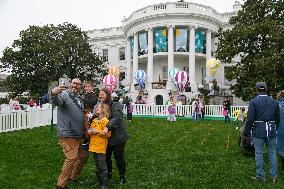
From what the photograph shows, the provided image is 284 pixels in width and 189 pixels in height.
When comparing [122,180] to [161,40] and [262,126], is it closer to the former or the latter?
[262,126]

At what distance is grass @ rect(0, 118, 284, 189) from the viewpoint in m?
7.03

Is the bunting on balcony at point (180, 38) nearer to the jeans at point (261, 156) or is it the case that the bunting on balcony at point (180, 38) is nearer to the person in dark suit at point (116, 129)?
the jeans at point (261, 156)

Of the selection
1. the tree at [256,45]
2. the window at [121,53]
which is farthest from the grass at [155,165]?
the window at [121,53]

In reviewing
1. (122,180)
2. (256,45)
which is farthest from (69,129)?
(256,45)

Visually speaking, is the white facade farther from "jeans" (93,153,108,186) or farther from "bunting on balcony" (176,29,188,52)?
"jeans" (93,153,108,186)

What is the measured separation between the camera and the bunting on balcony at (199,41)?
127ft

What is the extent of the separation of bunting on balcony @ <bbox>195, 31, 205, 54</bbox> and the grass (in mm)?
26969

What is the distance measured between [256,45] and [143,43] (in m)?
16.5

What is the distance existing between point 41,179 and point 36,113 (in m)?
11.7

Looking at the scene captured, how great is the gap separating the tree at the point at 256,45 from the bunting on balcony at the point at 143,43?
1401cm

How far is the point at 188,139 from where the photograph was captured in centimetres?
1337

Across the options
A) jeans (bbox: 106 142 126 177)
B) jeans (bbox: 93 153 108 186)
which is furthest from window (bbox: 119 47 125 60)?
jeans (bbox: 93 153 108 186)

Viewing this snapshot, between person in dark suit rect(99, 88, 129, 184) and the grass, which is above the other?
person in dark suit rect(99, 88, 129, 184)

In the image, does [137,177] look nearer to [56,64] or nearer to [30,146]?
[30,146]
